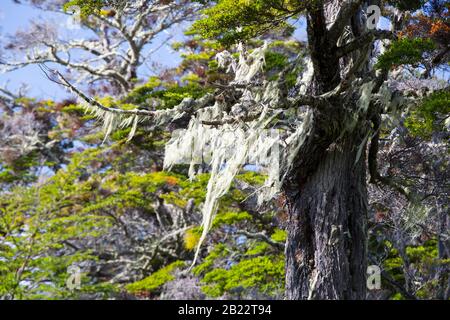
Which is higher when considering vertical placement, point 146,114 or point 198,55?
point 198,55

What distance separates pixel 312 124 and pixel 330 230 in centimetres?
108

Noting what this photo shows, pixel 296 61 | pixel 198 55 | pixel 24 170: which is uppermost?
pixel 198 55

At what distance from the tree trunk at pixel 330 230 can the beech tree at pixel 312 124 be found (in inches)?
0.4

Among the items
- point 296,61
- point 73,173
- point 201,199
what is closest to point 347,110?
point 296,61

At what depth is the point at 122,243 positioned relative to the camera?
1694cm

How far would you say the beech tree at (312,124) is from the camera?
237 inches

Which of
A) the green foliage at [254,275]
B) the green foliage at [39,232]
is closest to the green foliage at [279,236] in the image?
the green foliage at [254,275]

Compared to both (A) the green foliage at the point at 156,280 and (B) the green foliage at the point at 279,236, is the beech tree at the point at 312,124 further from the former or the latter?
(A) the green foliage at the point at 156,280

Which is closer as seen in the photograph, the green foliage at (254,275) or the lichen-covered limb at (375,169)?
the lichen-covered limb at (375,169)

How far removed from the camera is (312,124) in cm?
645

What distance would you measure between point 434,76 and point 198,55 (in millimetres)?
7278

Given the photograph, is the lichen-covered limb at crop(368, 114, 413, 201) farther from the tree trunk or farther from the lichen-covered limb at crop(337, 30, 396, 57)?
the lichen-covered limb at crop(337, 30, 396, 57)
